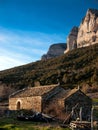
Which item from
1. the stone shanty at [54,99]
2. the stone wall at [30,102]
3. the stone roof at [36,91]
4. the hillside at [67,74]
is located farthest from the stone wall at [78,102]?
the hillside at [67,74]

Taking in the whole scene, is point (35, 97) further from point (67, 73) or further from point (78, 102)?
point (67, 73)

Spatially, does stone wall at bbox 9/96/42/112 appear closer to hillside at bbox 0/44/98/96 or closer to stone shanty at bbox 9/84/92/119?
stone shanty at bbox 9/84/92/119

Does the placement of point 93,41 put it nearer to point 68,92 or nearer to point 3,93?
point 3,93

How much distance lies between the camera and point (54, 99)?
159 ft

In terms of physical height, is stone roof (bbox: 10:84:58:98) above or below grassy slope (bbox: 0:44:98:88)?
below

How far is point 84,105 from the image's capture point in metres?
47.6

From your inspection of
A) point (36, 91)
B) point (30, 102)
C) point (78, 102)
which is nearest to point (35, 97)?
point (30, 102)

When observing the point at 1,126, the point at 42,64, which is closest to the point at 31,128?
the point at 1,126

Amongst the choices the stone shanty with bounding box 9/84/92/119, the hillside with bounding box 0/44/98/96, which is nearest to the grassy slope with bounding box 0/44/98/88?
the hillside with bounding box 0/44/98/96

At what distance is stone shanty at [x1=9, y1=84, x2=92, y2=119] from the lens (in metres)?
46.4

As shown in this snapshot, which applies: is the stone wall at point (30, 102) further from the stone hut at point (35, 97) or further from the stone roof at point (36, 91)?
the stone roof at point (36, 91)

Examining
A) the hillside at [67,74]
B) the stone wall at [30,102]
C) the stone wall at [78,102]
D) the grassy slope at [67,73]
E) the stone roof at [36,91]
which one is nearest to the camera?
the stone wall at [78,102]

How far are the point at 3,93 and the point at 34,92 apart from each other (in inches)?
1656

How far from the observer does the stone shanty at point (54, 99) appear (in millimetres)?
46375
